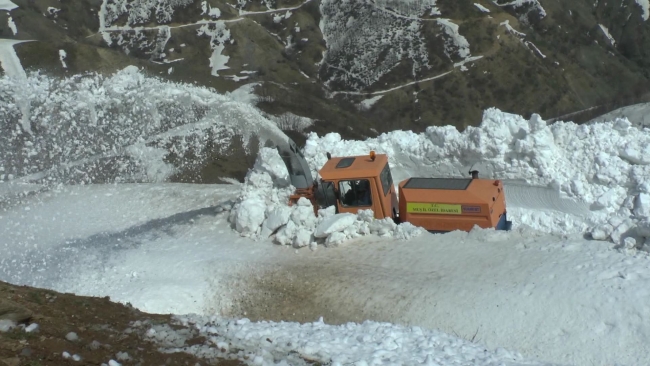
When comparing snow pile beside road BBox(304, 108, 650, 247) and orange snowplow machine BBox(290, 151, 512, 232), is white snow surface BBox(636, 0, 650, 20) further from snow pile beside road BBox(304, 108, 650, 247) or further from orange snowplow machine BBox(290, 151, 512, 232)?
orange snowplow machine BBox(290, 151, 512, 232)

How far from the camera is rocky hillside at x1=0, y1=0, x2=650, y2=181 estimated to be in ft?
298

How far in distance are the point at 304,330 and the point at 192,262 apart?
19.4 ft

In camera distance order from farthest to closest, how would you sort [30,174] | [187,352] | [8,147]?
[8,147] → [30,174] → [187,352]

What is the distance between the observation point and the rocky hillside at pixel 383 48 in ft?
298

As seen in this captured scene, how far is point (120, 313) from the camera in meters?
9.67

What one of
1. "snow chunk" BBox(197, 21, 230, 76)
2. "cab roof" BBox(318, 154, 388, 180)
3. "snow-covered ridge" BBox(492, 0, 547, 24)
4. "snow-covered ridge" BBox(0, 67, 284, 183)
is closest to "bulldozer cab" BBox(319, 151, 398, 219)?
"cab roof" BBox(318, 154, 388, 180)

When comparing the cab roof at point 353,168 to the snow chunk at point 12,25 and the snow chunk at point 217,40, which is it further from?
the snow chunk at point 217,40

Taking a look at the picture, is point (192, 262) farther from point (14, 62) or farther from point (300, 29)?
point (300, 29)

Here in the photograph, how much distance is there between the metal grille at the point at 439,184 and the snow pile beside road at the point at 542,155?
2.93m

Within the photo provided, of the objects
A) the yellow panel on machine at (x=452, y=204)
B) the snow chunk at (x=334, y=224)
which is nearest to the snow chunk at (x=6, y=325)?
the snow chunk at (x=334, y=224)

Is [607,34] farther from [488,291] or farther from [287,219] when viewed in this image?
[488,291]

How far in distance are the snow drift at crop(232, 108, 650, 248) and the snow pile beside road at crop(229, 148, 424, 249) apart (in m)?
0.03

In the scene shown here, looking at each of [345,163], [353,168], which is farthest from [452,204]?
[345,163]

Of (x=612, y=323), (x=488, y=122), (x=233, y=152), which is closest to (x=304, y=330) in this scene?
(x=612, y=323)
